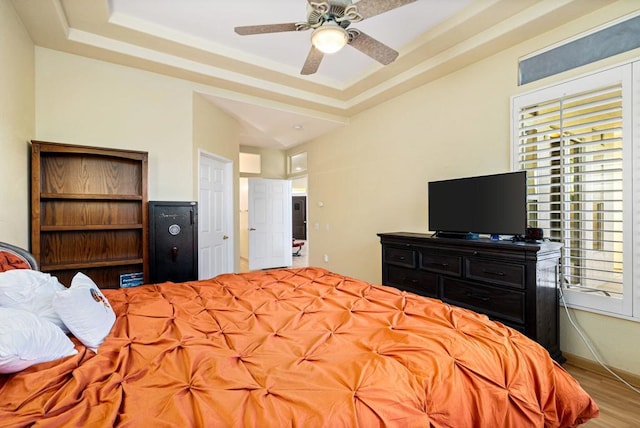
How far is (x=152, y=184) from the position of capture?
331 centimetres

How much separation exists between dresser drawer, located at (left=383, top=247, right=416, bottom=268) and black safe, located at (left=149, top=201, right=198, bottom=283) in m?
2.17

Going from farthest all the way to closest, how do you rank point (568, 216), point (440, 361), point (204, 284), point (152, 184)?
point (152, 184)
point (568, 216)
point (204, 284)
point (440, 361)

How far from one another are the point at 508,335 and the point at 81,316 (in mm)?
1854

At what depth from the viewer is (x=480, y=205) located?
2.70 metres

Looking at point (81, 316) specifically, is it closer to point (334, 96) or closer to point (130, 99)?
point (130, 99)

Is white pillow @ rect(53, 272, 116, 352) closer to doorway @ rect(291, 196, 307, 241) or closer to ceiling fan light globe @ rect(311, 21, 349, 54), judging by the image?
ceiling fan light globe @ rect(311, 21, 349, 54)

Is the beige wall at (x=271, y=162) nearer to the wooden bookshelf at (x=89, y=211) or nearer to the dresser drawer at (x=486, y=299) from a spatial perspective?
the wooden bookshelf at (x=89, y=211)

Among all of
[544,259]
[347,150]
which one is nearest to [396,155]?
[347,150]

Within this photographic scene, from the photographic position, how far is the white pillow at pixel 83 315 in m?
1.22

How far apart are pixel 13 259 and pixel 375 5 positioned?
2647mm

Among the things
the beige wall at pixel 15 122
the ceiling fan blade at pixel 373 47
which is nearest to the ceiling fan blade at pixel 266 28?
the ceiling fan blade at pixel 373 47

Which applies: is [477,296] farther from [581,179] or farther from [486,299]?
[581,179]

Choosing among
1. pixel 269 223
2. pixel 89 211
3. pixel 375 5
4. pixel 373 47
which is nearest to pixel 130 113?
pixel 89 211

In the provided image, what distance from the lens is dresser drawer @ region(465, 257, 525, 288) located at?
229cm
